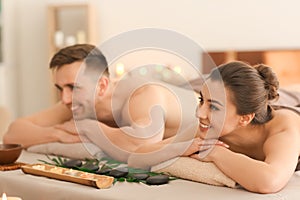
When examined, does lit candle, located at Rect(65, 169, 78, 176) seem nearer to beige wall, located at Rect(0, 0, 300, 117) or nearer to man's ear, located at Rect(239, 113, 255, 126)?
man's ear, located at Rect(239, 113, 255, 126)

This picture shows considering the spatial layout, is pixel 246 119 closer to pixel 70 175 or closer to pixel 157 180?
pixel 157 180

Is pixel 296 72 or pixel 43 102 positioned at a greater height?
pixel 296 72

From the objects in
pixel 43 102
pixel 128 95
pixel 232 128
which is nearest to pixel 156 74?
pixel 43 102

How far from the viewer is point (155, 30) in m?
4.51

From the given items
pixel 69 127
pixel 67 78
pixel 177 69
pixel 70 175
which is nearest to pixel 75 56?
pixel 67 78

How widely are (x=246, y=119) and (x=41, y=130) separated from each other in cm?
94

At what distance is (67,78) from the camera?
2.12 m

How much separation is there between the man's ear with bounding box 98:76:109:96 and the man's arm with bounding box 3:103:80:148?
20cm

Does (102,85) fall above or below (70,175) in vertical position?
above

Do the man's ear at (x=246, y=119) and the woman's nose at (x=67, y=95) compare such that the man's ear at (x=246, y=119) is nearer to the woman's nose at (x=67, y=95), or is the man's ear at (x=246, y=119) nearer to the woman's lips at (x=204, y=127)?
the woman's lips at (x=204, y=127)

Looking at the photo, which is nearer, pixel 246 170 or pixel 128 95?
pixel 246 170

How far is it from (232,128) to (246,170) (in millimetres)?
230

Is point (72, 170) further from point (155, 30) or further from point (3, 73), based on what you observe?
point (3, 73)

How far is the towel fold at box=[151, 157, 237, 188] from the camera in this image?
1545 millimetres
